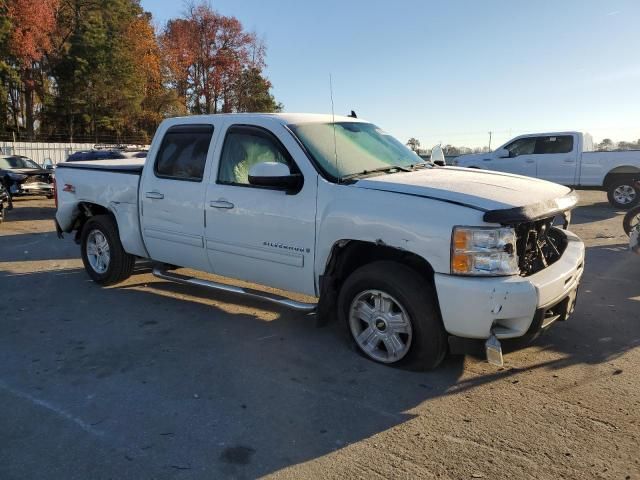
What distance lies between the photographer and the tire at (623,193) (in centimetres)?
1435

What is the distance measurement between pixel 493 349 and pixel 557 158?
44.1 feet

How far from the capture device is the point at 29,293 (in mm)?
6250

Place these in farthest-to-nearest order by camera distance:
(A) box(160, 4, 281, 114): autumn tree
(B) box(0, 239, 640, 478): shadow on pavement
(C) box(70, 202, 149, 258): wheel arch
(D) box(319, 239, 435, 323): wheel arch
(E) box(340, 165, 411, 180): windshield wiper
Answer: (A) box(160, 4, 281, 114): autumn tree < (C) box(70, 202, 149, 258): wheel arch < (E) box(340, 165, 411, 180): windshield wiper < (D) box(319, 239, 435, 323): wheel arch < (B) box(0, 239, 640, 478): shadow on pavement

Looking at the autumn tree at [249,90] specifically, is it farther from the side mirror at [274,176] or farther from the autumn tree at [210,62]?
the side mirror at [274,176]

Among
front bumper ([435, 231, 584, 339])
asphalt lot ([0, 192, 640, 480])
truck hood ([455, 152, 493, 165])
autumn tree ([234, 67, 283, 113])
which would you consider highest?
autumn tree ([234, 67, 283, 113])

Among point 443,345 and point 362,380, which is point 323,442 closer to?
point 362,380

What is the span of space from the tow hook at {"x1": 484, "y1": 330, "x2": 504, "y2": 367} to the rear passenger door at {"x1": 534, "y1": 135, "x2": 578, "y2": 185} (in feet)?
42.6

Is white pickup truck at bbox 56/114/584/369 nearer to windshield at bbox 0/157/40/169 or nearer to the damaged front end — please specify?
the damaged front end

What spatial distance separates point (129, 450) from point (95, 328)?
230 centimetres

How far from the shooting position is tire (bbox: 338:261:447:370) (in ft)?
12.3

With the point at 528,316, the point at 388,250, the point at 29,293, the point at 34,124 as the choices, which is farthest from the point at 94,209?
the point at 34,124

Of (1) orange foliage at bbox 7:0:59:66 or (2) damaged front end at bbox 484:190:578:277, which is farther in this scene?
(1) orange foliage at bbox 7:0:59:66

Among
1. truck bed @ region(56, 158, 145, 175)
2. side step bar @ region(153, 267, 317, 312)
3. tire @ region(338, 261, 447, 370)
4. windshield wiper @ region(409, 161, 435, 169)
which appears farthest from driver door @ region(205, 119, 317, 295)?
truck bed @ region(56, 158, 145, 175)

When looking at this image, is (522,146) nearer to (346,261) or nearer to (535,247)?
(535,247)
